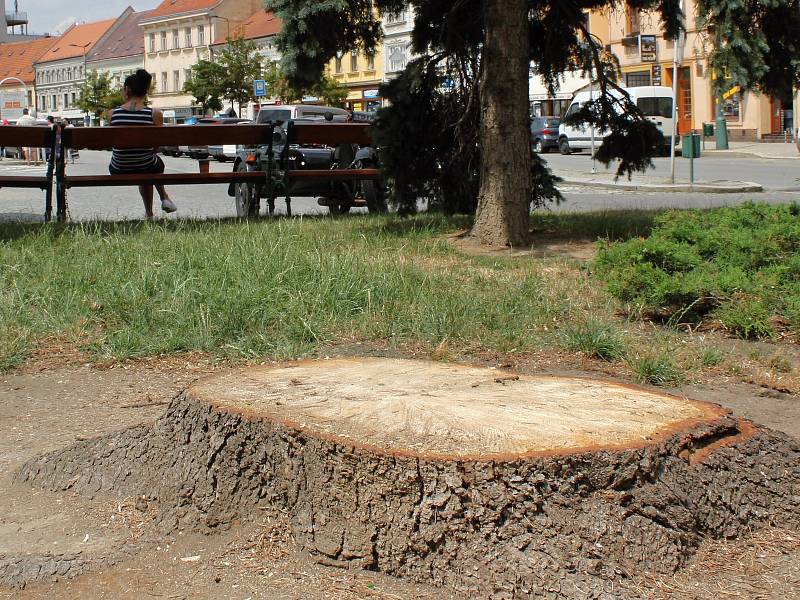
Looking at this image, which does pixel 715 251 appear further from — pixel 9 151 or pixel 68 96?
pixel 68 96

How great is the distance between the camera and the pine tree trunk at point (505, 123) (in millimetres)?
8703

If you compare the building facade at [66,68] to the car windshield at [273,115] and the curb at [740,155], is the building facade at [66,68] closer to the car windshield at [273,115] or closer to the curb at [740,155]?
the car windshield at [273,115]

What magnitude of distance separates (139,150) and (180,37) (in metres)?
94.1

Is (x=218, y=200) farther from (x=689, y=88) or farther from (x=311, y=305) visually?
(x=689, y=88)

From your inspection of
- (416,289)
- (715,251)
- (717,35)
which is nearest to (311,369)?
(416,289)

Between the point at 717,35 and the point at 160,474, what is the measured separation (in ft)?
23.1

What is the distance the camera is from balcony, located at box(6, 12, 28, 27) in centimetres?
16164

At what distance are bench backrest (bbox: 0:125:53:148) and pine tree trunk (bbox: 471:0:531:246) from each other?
4996 mm

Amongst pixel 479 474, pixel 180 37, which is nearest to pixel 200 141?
pixel 479 474

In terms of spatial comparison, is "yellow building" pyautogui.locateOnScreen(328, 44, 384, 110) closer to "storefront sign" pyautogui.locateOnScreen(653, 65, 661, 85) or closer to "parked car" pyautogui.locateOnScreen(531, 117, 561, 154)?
"parked car" pyautogui.locateOnScreen(531, 117, 561, 154)

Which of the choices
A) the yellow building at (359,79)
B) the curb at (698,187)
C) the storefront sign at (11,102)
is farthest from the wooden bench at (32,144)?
the yellow building at (359,79)

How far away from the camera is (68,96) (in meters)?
125

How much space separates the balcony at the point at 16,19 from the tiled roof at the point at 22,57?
2109 centimetres

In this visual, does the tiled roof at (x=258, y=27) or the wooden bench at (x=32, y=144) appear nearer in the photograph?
the wooden bench at (x=32, y=144)
